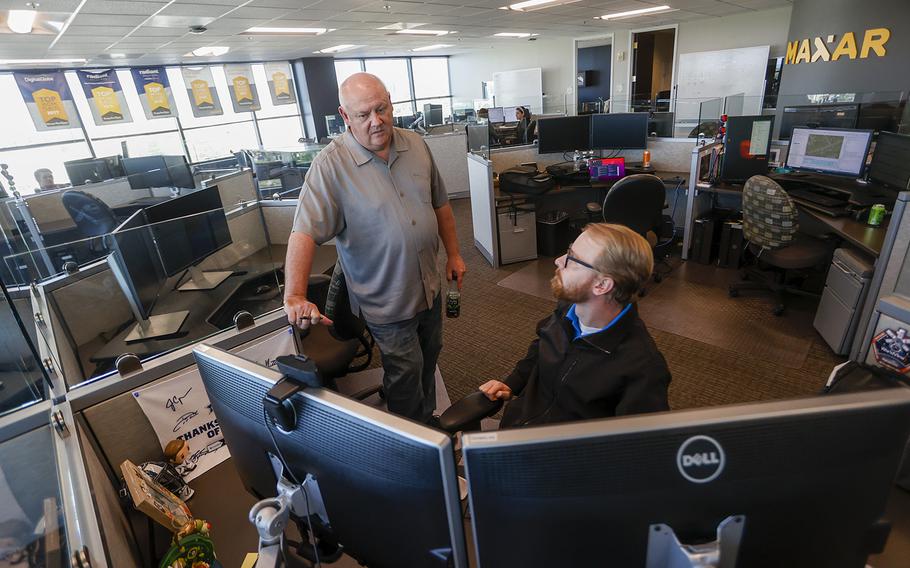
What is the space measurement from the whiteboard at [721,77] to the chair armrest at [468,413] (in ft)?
25.8

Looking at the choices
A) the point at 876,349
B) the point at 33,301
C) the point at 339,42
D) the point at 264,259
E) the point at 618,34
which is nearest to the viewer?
the point at 876,349

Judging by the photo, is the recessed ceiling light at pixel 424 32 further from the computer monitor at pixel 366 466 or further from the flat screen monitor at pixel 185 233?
the computer monitor at pixel 366 466

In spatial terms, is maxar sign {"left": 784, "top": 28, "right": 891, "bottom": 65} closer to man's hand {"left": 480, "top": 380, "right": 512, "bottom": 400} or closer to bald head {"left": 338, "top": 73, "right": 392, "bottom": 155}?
bald head {"left": 338, "top": 73, "right": 392, "bottom": 155}

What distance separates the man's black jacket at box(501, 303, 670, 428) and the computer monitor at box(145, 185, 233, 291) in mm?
1586

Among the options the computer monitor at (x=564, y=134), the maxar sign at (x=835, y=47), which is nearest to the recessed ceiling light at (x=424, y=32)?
the computer monitor at (x=564, y=134)

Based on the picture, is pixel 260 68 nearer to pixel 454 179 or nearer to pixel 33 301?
pixel 454 179

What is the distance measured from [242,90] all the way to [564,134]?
20.4ft

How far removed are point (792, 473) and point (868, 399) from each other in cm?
12

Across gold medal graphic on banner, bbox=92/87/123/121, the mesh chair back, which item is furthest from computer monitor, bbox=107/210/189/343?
gold medal graphic on banner, bbox=92/87/123/121

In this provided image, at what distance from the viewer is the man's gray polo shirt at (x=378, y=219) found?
5.08 ft

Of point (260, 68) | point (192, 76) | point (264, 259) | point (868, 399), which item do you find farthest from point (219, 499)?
point (260, 68)

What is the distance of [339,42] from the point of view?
7.52m

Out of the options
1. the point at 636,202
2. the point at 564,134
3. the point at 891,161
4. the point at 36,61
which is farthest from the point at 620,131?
the point at 36,61

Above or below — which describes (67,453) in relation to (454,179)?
above
